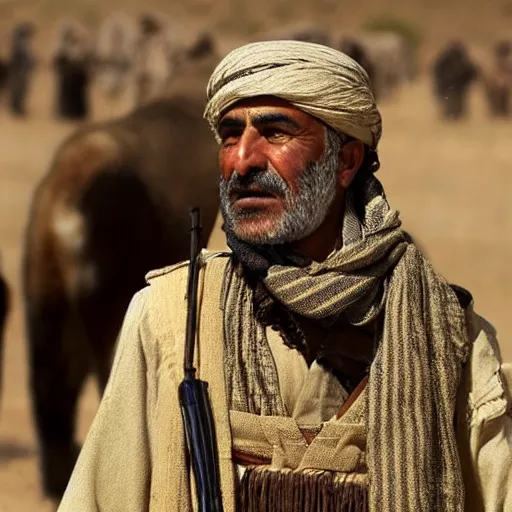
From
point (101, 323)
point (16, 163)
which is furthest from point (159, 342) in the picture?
point (16, 163)

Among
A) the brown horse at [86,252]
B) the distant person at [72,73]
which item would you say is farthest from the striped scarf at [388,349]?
the distant person at [72,73]

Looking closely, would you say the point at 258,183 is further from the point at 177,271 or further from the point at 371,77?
the point at 371,77

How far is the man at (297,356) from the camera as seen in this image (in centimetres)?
321

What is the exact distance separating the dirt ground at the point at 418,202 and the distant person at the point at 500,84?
0.30 metres

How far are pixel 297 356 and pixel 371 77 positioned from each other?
225 inches

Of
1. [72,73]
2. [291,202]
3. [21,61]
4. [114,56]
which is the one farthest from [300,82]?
[21,61]

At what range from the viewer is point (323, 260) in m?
3.33

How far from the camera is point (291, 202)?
128 inches

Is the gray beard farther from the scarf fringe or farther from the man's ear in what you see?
the scarf fringe

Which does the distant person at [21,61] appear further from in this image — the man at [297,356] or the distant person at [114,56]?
the man at [297,356]

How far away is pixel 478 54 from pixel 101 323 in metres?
30.0

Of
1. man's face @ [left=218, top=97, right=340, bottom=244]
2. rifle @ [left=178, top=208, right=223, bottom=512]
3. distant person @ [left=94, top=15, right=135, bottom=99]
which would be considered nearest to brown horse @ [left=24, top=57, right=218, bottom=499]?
man's face @ [left=218, top=97, right=340, bottom=244]

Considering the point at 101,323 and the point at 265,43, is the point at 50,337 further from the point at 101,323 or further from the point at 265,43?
the point at 265,43

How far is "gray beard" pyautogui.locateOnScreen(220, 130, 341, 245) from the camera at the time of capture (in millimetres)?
3234
